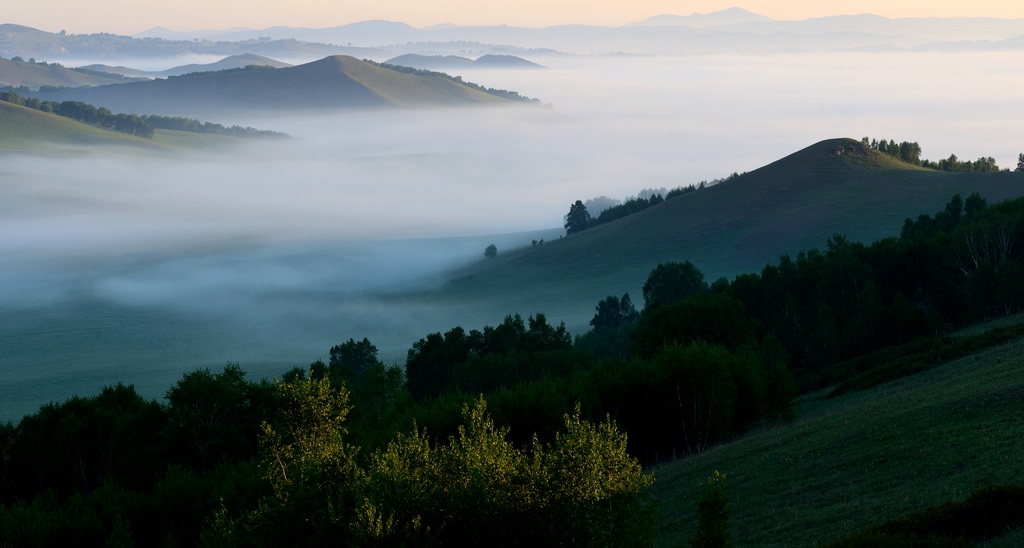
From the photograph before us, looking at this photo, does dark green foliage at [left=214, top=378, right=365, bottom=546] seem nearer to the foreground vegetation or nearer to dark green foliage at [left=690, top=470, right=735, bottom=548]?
the foreground vegetation

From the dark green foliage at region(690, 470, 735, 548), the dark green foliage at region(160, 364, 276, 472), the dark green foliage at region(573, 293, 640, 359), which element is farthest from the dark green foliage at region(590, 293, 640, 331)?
the dark green foliage at region(690, 470, 735, 548)

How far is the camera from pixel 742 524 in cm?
3073

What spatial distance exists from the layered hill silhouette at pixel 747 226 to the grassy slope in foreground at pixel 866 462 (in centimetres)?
10907

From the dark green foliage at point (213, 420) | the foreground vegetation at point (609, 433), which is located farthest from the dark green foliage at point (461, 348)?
the dark green foliage at point (213, 420)

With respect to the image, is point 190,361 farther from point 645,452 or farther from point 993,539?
point 993,539

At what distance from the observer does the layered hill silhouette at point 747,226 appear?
163 metres

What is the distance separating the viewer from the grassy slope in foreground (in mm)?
27781

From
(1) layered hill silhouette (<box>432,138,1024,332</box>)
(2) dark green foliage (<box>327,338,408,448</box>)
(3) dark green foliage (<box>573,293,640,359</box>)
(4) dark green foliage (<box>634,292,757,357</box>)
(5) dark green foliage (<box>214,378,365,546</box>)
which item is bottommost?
(3) dark green foliage (<box>573,293,640,359</box>)

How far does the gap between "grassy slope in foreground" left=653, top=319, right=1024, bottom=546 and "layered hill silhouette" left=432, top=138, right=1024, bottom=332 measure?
109069 mm

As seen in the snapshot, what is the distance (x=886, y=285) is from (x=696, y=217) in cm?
9732

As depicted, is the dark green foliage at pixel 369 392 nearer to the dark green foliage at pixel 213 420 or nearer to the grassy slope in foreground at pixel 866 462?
the dark green foliage at pixel 213 420

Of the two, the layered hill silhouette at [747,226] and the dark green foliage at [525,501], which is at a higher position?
the layered hill silhouette at [747,226]

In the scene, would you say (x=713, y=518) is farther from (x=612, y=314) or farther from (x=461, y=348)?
(x=612, y=314)

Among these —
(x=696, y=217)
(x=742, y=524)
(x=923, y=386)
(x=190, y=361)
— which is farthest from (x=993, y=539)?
(x=696, y=217)
